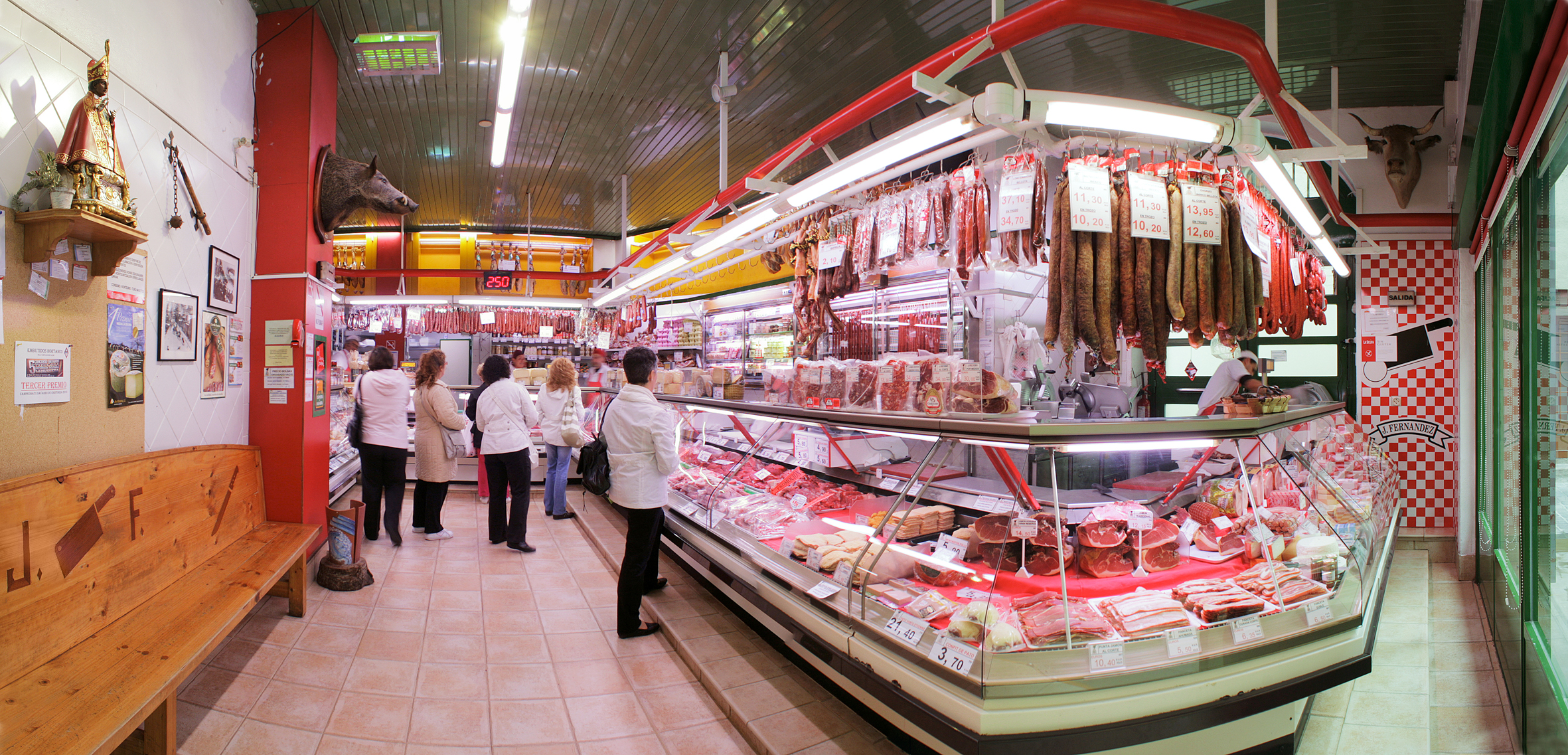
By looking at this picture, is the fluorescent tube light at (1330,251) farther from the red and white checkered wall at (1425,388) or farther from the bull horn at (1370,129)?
the bull horn at (1370,129)

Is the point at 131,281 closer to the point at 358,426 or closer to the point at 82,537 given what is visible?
the point at 82,537

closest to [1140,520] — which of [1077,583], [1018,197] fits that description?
[1077,583]

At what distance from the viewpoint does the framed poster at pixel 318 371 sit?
4551 millimetres

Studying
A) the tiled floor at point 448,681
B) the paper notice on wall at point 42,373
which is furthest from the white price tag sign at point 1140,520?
the paper notice on wall at point 42,373

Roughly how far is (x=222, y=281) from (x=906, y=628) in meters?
4.39

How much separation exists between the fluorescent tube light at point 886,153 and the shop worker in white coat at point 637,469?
4.56 ft

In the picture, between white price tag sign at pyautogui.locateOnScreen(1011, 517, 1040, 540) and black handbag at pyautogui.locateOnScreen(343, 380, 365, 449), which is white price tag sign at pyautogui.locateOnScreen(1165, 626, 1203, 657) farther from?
black handbag at pyautogui.locateOnScreen(343, 380, 365, 449)

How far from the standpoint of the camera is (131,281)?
3.11 metres

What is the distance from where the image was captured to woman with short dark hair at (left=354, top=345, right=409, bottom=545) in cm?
548

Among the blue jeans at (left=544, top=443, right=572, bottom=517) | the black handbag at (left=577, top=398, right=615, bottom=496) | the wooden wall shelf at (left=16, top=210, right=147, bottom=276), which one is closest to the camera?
the wooden wall shelf at (left=16, top=210, right=147, bottom=276)

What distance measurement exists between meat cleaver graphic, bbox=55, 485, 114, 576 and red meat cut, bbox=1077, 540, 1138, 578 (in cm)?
387

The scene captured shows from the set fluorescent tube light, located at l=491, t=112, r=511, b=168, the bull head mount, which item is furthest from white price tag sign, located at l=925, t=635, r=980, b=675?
the bull head mount

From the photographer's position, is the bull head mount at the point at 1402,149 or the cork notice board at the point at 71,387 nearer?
the cork notice board at the point at 71,387

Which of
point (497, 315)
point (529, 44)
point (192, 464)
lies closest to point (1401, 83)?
point (529, 44)
